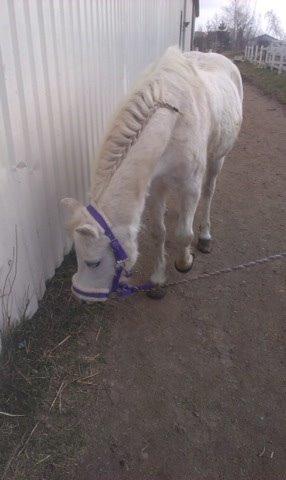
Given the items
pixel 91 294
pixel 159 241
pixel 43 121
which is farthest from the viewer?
pixel 159 241

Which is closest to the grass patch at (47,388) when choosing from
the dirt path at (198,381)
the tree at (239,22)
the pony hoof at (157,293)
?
the dirt path at (198,381)

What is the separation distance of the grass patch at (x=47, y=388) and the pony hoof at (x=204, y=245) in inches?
53.4

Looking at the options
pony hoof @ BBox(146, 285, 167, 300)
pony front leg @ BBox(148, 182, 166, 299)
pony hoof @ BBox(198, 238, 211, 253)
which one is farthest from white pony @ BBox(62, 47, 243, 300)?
pony hoof @ BBox(198, 238, 211, 253)

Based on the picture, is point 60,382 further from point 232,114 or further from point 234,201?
point 234,201

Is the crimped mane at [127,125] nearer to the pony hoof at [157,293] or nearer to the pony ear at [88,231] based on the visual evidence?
the pony ear at [88,231]

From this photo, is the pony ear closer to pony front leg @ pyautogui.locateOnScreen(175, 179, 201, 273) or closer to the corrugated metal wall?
→ the corrugated metal wall

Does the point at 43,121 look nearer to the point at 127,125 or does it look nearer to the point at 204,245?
the point at 127,125

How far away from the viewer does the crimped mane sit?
84.3 inches

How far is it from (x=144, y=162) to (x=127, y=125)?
8.9 inches

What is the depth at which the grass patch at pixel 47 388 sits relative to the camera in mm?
1995

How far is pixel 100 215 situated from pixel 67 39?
1677 mm

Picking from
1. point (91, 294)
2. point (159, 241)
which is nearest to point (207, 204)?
point (159, 241)

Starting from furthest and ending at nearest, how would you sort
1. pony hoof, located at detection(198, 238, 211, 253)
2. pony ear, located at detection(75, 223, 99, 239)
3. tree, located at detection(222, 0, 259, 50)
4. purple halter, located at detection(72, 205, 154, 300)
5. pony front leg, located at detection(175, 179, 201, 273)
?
tree, located at detection(222, 0, 259, 50), pony hoof, located at detection(198, 238, 211, 253), pony front leg, located at detection(175, 179, 201, 273), purple halter, located at detection(72, 205, 154, 300), pony ear, located at detection(75, 223, 99, 239)

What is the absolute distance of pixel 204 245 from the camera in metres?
3.91
